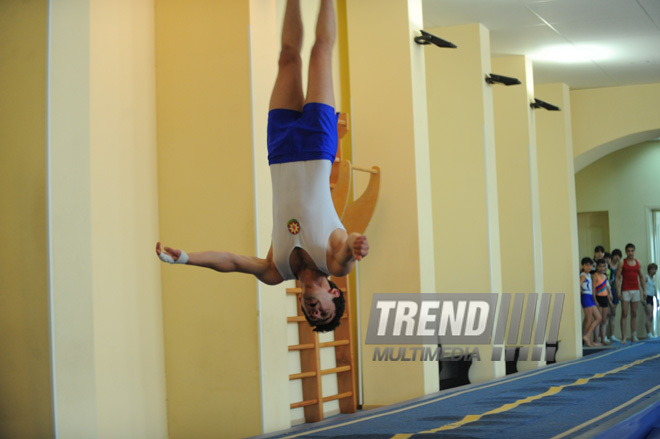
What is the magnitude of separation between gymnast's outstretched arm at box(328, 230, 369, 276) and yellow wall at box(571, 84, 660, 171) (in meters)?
9.69

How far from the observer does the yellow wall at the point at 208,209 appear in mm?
5188

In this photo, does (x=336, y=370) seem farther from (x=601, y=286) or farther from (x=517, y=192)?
(x=601, y=286)

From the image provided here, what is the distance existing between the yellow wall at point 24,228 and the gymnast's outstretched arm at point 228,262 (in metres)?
1.23

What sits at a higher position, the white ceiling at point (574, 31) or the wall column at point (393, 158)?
the white ceiling at point (574, 31)

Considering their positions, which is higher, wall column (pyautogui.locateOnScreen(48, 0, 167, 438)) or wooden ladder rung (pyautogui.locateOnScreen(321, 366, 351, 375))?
wall column (pyautogui.locateOnScreen(48, 0, 167, 438))

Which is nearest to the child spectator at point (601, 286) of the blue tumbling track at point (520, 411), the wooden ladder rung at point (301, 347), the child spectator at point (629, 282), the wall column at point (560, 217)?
the child spectator at point (629, 282)

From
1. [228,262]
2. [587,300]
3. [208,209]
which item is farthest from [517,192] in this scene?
[228,262]

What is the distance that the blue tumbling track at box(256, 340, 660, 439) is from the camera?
4.54 metres

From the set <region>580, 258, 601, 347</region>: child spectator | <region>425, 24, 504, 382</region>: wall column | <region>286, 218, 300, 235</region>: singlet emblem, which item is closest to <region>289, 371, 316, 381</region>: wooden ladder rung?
<region>286, 218, 300, 235</region>: singlet emblem

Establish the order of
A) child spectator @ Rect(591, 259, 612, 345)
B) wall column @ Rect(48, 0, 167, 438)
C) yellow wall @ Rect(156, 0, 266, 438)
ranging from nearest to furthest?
wall column @ Rect(48, 0, 167, 438)
yellow wall @ Rect(156, 0, 266, 438)
child spectator @ Rect(591, 259, 612, 345)

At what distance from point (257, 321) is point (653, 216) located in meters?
11.3

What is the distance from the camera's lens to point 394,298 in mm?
6875

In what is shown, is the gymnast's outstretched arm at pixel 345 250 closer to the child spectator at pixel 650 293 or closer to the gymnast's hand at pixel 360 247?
the gymnast's hand at pixel 360 247

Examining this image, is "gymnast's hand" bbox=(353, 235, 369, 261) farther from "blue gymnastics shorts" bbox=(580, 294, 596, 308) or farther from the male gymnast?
"blue gymnastics shorts" bbox=(580, 294, 596, 308)
